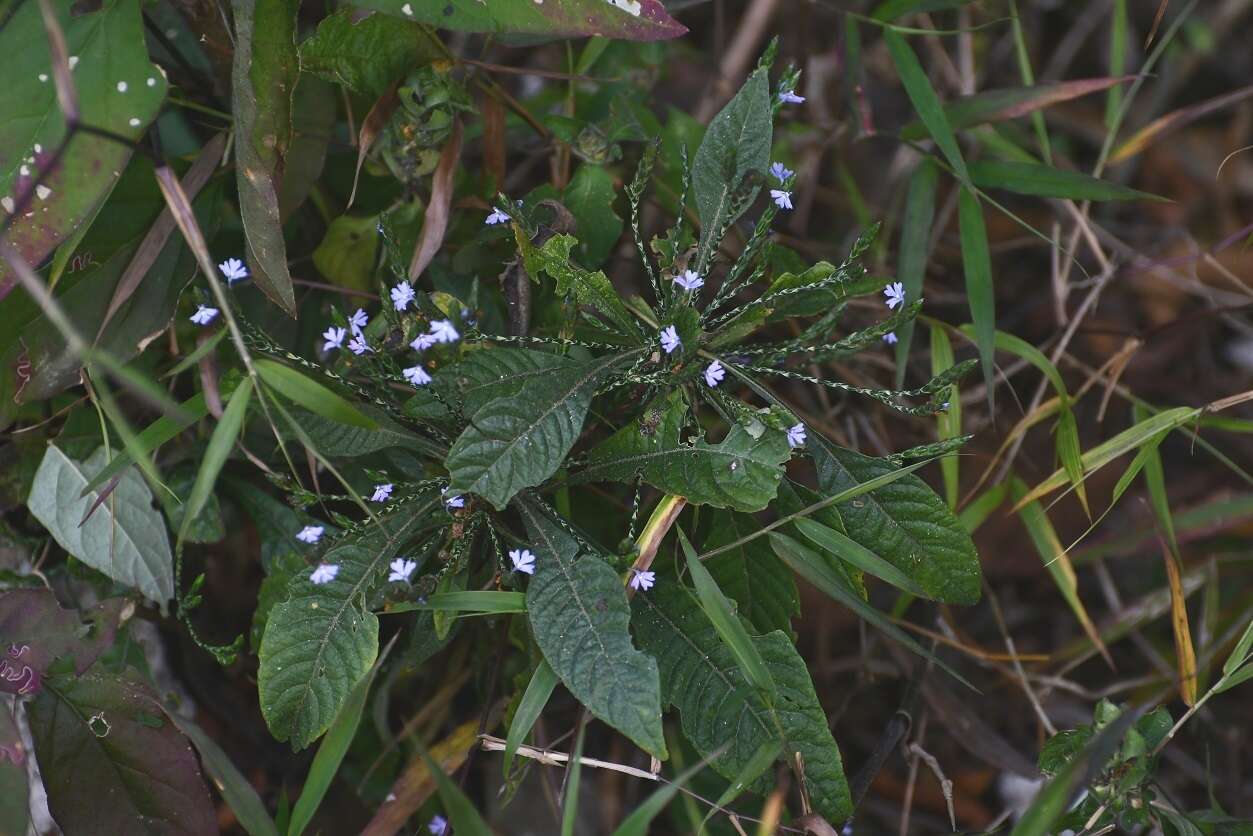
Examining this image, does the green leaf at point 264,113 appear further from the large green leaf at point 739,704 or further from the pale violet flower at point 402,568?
the large green leaf at point 739,704

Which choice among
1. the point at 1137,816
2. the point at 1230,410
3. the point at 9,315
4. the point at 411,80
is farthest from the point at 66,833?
A: the point at 1230,410

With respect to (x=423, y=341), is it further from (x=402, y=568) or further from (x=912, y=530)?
(x=912, y=530)

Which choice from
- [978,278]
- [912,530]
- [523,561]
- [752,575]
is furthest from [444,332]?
[978,278]

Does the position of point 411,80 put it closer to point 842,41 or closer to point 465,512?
point 465,512

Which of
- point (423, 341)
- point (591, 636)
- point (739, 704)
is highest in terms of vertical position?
point (423, 341)

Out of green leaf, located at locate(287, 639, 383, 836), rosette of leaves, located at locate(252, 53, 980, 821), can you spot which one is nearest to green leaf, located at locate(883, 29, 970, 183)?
rosette of leaves, located at locate(252, 53, 980, 821)

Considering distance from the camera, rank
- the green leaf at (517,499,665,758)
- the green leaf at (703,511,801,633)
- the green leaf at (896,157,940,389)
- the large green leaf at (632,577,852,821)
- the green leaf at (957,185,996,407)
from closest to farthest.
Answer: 1. the green leaf at (517,499,665,758)
2. the large green leaf at (632,577,852,821)
3. the green leaf at (703,511,801,633)
4. the green leaf at (957,185,996,407)
5. the green leaf at (896,157,940,389)

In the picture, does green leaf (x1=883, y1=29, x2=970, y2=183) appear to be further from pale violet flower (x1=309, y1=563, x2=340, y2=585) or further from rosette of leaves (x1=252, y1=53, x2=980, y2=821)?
pale violet flower (x1=309, y1=563, x2=340, y2=585)
